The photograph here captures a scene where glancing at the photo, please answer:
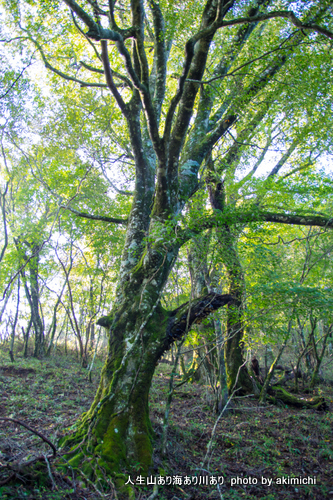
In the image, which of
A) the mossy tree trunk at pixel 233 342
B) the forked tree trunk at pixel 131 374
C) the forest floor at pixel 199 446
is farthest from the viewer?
the mossy tree trunk at pixel 233 342

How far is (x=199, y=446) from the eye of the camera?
4824 mm

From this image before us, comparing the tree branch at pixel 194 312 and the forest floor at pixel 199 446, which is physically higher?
the tree branch at pixel 194 312

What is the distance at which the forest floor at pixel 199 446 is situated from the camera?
2.88 m

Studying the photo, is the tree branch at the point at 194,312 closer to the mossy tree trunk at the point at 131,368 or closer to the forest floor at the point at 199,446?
the mossy tree trunk at the point at 131,368

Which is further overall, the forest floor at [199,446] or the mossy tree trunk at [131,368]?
the mossy tree trunk at [131,368]

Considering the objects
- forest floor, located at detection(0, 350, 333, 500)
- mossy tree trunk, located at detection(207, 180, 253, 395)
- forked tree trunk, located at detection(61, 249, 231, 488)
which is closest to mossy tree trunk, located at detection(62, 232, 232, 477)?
forked tree trunk, located at detection(61, 249, 231, 488)

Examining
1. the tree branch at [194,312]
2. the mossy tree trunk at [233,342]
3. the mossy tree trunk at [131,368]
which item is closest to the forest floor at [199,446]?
the mossy tree trunk at [131,368]

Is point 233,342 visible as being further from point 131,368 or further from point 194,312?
point 131,368

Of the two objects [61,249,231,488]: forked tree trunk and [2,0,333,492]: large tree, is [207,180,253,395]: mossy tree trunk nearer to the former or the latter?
[2,0,333,492]: large tree

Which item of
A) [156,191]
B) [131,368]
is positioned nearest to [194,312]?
[131,368]

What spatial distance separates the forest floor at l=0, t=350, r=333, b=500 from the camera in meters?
2.88

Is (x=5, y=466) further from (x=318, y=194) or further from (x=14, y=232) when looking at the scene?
(x=14, y=232)

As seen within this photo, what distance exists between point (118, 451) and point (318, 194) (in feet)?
24.1

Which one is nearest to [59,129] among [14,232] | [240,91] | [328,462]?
[14,232]
